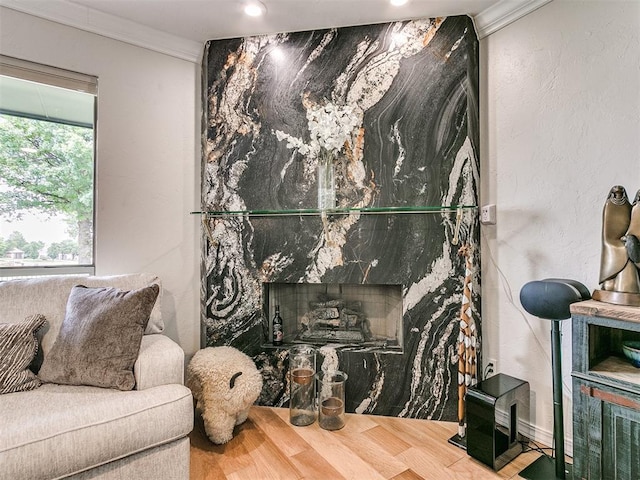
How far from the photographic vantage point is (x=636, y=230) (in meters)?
1.29

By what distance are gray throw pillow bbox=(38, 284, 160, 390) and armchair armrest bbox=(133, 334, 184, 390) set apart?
3 centimetres

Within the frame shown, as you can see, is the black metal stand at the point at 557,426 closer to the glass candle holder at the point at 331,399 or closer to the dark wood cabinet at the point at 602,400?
the dark wood cabinet at the point at 602,400

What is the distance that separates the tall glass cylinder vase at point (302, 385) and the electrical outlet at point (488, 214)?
138 cm

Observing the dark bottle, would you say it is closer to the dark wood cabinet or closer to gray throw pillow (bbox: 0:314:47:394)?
gray throw pillow (bbox: 0:314:47:394)

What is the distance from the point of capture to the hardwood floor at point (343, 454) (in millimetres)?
1543

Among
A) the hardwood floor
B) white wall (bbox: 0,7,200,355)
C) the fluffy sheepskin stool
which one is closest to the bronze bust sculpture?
the hardwood floor

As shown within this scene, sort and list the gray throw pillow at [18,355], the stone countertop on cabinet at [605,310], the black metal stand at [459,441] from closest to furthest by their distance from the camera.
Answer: the stone countertop on cabinet at [605,310]
the gray throw pillow at [18,355]
the black metal stand at [459,441]

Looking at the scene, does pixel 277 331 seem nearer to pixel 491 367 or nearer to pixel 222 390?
pixel 222 390

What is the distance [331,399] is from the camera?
2035 mm

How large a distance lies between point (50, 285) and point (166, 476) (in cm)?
115

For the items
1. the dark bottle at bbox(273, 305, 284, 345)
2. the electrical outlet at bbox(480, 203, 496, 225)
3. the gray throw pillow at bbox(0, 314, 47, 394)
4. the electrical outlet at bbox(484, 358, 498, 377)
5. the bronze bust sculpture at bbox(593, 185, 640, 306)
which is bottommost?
the electrical outlet at bbox(484, 358, 498, 377)

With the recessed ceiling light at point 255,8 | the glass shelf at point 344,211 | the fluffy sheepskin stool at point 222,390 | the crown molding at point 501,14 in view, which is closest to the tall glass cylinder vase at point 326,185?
the glass shelf at point 344,211

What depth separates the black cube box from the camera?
1553 mm

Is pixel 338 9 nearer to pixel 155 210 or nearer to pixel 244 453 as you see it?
pixel 155 210
